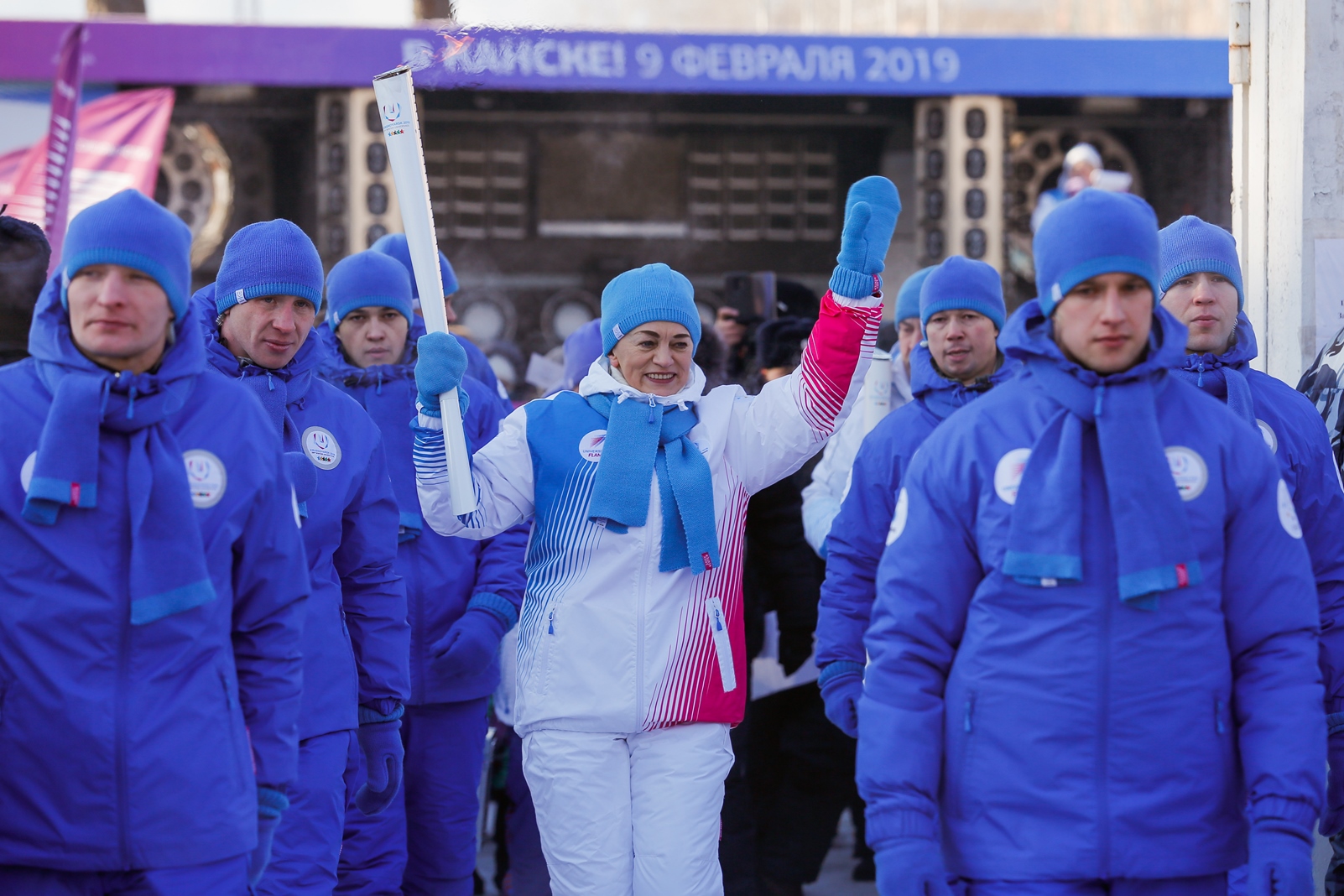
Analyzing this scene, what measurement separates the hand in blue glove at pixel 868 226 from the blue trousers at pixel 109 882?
1.95 meters

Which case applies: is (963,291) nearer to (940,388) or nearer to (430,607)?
(940,388)

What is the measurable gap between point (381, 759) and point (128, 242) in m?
1.79

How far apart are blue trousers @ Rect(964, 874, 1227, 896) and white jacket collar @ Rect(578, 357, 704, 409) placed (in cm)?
156

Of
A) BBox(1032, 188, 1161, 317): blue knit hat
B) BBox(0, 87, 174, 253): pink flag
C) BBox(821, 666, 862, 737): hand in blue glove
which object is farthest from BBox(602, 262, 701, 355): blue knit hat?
BBox(0, 87, 174, 253): pink flag

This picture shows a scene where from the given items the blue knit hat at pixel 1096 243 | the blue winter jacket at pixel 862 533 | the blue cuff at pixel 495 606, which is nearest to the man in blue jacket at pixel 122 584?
the blue knit hat at pixel 1096 243

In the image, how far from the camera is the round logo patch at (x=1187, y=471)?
8.52 feet

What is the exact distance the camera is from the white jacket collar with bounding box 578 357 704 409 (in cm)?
376

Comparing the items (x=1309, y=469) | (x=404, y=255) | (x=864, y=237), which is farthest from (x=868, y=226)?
(x=404, y=255)

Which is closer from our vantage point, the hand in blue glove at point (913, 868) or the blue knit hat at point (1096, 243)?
the hand in blue glove at point (913, 868)

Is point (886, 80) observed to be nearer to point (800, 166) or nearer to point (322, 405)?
point (800, 166)

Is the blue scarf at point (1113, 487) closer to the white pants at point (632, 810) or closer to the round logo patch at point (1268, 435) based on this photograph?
the round logo patch at point (1268, 435)

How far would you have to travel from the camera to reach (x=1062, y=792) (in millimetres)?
2518

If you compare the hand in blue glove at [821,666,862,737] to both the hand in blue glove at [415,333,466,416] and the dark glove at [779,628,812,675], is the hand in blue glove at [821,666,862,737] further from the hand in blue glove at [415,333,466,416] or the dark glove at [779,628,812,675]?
the dark glove at [779,628,812,675]

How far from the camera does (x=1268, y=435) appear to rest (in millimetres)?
3553
